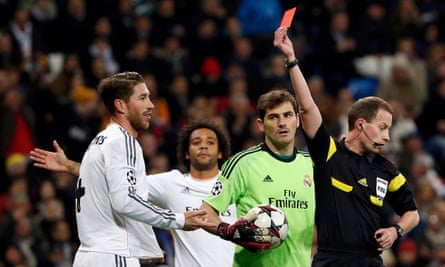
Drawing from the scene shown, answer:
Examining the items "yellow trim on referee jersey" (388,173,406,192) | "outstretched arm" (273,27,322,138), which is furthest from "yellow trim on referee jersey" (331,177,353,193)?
"outstretched arm" (273,27,322,138)

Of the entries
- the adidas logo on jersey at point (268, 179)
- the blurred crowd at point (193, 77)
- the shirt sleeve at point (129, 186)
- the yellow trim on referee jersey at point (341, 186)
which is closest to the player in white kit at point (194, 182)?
the adidas logo on jersey at point (268, 179)

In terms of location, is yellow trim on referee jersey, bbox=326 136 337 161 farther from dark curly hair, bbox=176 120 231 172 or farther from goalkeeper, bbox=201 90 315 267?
dark curly hair, bbox=176 120 231 172

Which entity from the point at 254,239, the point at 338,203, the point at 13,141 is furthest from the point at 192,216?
the point at 13,141

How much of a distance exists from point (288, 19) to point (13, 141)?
25.8 feet

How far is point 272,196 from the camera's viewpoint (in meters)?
8.68

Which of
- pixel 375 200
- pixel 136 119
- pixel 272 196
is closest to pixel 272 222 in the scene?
pixel 272 196

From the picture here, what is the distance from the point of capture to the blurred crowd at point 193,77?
14.6m

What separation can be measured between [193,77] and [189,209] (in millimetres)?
8431

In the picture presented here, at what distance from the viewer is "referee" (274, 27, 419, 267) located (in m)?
8.49

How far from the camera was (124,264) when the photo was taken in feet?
26.5

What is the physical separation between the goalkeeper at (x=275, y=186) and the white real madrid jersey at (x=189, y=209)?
0.69m

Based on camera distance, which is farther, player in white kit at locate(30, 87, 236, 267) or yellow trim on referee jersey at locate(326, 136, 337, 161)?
player in white kit at locate(30, 87, 236, 267)

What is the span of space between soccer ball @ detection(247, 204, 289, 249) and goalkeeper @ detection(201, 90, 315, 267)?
0.17 metres

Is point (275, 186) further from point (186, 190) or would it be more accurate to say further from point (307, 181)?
point (186, 190)
